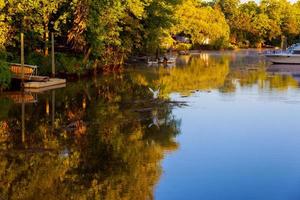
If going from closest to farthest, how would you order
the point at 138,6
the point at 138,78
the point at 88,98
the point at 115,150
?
the point at 115,150
the point at 88,98
the point at 138,78
the point at 138,6

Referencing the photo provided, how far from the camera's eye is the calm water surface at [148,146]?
11.3 m

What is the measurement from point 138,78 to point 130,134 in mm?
20974

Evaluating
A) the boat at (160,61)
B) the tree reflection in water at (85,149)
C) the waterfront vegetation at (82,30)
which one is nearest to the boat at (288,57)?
the boat at (160,61)

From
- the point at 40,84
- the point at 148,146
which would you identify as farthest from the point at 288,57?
the point at 148,146

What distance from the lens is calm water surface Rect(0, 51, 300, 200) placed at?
11.3 metres

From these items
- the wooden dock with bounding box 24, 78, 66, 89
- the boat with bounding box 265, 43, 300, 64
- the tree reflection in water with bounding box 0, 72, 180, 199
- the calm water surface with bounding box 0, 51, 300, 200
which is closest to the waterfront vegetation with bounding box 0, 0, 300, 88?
the wooden dock with bounding box 24, 78, 66, 89

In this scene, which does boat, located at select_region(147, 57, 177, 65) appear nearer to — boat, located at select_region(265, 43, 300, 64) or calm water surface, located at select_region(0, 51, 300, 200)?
boat, located at select_region(265, 43, 300, 64)

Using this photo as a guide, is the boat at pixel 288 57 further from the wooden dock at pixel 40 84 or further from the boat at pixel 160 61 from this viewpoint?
the wooden dock at pixel 40 84

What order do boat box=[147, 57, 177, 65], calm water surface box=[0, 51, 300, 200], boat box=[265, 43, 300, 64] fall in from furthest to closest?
boat box=[265, 43, 300, 64]
boat box=[147, 57, 177, 65]
calm water surface box=[0, 51, 300, 200]

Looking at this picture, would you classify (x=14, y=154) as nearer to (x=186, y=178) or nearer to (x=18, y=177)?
(x=18, y=177)

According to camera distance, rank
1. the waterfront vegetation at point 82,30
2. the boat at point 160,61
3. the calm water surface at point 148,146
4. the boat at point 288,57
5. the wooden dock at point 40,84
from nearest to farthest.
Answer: the calm water surface at point 148,146
the wooden dock at point 40,84
the waterfront vegetation at point 82,30
the boat at point 160,61
the boat at point 288,57

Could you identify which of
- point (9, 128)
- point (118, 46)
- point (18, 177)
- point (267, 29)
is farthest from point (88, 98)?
point (267, 29)

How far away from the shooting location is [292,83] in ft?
116

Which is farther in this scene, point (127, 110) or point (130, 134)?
point (127, 110)
